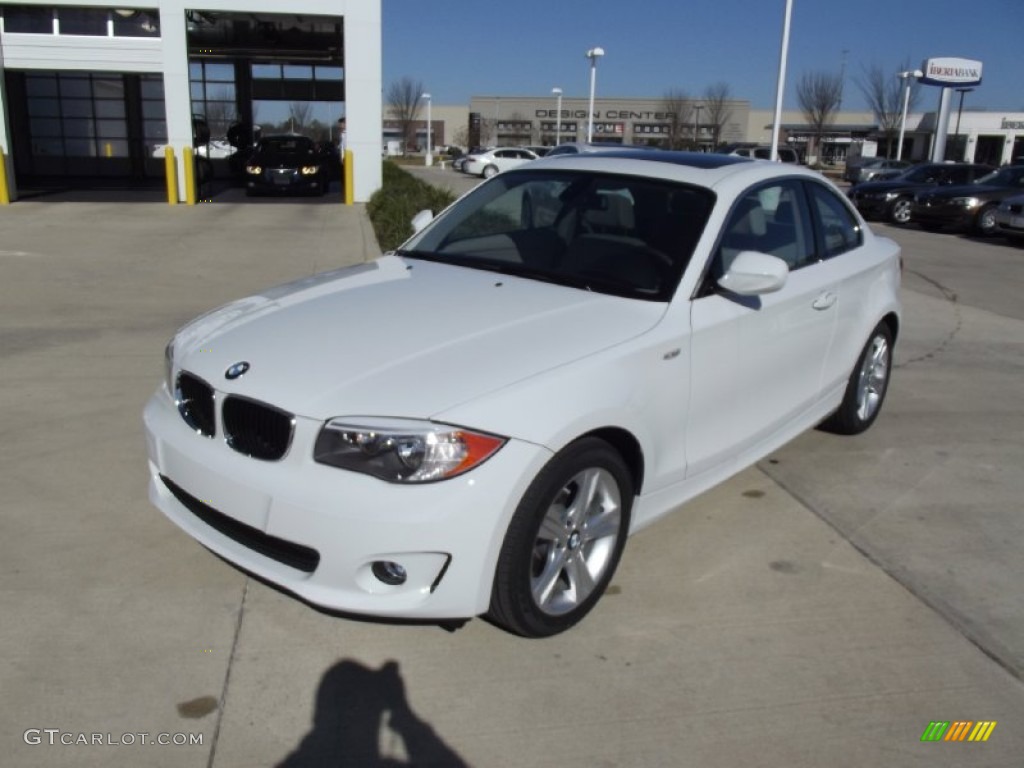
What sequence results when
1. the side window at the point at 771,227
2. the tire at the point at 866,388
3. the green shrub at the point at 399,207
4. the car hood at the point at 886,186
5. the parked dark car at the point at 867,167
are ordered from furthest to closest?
the parked dark car at the point at 867,167
the car hood at the point at 886,186
the green shrub at the point at 399,207
the tire at the point at 866,388
the side window at the point at 771,227

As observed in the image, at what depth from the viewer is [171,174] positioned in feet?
67.3

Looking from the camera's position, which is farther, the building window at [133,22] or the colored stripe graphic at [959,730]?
the building window at [133,22]

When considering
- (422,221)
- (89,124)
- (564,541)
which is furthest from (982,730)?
(89,124)

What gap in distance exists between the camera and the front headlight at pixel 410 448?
112 inches

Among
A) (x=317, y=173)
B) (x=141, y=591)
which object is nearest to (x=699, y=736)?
(x=141, y=591)

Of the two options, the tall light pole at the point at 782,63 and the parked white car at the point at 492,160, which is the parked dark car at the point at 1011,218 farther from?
the parked white car at the point at 492,160

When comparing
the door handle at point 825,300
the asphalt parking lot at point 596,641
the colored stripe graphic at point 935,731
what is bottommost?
the colored stripe graphic at point 935,731

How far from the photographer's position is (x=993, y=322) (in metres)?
9.74

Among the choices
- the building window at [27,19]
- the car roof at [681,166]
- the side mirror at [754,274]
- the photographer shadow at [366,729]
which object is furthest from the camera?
the building window at [27,19]

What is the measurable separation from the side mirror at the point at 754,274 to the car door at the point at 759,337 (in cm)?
12

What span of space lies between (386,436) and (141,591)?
1448 mm

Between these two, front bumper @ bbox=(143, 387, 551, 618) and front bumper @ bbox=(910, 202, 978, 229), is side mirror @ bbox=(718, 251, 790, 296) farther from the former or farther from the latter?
front bumper @ bbox=(910, 202, 978, 229)

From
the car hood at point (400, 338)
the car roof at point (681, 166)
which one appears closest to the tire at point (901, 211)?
the car roof at point (681, 166)

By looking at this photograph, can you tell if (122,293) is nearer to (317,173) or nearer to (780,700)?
(780,700)
